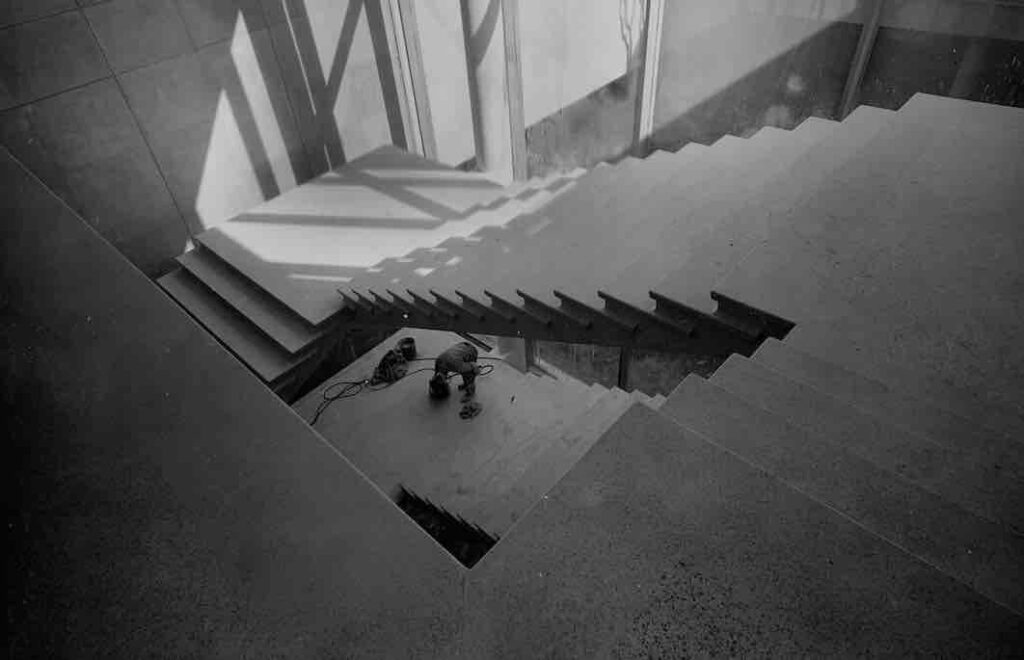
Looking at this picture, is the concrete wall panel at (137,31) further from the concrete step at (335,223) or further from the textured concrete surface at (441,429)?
the textured concrete surface at (441,429)

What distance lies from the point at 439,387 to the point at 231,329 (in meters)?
2.51

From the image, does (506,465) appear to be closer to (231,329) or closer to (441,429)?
(441,429)

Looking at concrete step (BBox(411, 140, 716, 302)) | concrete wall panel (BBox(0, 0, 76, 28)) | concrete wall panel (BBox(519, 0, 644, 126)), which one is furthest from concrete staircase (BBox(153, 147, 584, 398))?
concrete wall panel (BBox(0, 0, 76, 28))

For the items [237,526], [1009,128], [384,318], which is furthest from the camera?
[384,318]

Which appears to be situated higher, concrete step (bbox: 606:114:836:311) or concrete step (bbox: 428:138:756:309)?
concrete step (bbox: 606:114:836:311)

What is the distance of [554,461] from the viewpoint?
580 centimetres

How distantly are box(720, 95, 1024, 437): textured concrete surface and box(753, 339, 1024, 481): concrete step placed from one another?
122 millimetres

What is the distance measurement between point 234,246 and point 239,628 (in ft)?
22.1

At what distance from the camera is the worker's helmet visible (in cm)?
685

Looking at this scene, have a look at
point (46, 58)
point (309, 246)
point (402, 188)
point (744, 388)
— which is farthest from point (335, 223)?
point (744, 388)

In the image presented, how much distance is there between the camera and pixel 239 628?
4.14 ft

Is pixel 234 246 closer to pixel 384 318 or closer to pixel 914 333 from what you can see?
pixel 384 318

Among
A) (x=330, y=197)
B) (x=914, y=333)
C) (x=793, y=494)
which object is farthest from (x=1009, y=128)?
(x=330, y=197)

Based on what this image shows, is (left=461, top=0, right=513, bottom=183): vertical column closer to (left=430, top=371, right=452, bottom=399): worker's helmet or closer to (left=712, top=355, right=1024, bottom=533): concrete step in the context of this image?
(left=430, top=371, right=452, bottom=399): worker's helmet
